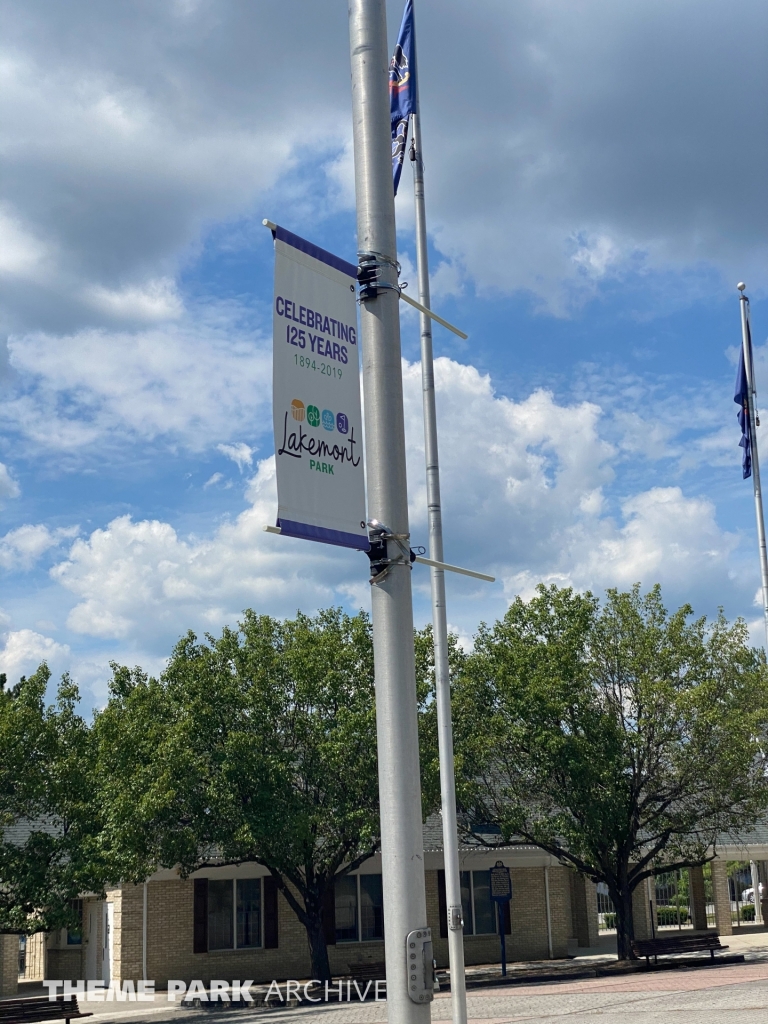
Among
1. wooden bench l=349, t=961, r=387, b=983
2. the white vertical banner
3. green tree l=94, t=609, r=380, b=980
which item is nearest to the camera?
the white vertical banner

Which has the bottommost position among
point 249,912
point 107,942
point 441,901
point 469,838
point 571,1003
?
point 571,1003

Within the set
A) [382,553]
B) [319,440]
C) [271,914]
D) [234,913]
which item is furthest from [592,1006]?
[319,440]

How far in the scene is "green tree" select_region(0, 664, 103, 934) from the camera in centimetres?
2205

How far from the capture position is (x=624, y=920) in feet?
98.2

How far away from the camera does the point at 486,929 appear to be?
3397 cm

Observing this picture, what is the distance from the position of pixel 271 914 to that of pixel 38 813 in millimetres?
9376

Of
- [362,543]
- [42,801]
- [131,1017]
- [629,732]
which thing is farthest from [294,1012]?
[362,543]

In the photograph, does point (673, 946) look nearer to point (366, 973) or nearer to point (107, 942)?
point (366, 973)

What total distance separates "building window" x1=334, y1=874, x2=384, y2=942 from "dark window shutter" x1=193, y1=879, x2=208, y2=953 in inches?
153

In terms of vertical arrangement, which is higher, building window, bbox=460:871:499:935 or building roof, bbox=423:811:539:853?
building roof, bbox=423:811:539:853

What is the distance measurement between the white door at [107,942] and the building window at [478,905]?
1015 cm

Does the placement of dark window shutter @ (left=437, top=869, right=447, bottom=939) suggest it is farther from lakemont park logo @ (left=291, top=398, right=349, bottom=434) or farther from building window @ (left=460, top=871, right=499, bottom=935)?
lakemont park logo @ (left=291, top=398, right=349, bottom=434)

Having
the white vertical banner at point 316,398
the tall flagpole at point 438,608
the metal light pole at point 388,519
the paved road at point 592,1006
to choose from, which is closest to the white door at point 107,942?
the paved road at point 592,1006

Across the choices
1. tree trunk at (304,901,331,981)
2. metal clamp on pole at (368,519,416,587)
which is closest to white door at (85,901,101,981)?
tree trunk at (304,901,331,981)
